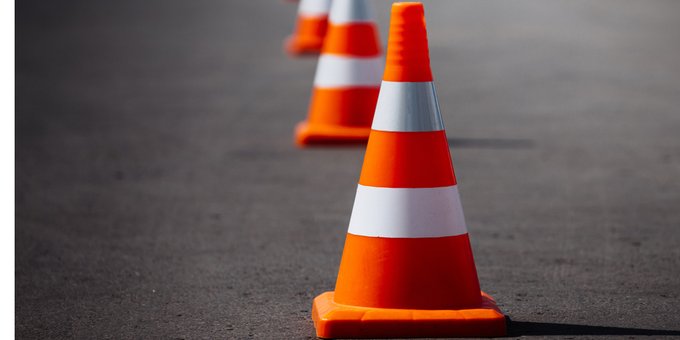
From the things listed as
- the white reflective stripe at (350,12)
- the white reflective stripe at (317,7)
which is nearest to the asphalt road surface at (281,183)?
the white reflective stripe at (317,7)

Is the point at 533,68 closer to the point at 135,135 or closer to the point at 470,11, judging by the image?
the point at 135,135

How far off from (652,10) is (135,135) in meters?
10.3

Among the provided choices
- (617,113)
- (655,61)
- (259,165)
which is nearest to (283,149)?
(259,165)

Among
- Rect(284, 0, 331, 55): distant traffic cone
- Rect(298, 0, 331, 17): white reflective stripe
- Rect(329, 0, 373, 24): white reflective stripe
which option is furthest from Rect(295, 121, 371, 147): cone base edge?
Rect(298, 0, 331, 17): white reflective stripe

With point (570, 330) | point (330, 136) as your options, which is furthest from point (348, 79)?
A: point (570, 330)

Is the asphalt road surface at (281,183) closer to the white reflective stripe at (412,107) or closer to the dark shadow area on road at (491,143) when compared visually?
the dark shadow area on road at (491,143)

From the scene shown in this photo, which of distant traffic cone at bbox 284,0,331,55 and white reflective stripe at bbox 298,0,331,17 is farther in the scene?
white reflective stripe at bbox 298,0,331,17

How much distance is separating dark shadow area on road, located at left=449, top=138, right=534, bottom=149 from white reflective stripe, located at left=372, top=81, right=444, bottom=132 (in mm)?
4286

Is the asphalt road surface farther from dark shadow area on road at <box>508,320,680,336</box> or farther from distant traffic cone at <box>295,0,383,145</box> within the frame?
distant traffic cone at <box>295,0,383,145</box>

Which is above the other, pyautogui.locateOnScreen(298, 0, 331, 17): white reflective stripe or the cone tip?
the cone tip

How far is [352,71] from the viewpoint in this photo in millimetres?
9406

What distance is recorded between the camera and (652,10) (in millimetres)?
18422

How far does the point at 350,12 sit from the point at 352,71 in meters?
0.39

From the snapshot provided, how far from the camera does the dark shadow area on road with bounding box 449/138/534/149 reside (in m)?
9.20
